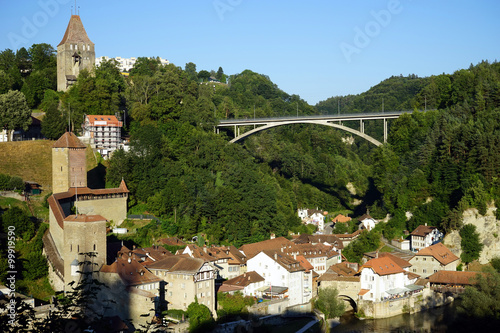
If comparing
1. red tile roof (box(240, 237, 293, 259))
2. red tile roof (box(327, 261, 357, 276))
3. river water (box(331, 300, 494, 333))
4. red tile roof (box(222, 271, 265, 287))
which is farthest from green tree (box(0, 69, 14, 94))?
river water (box(331, 300, 494, 333))

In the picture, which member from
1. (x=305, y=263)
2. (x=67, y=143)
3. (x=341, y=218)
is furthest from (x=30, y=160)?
(x=341, y=218)

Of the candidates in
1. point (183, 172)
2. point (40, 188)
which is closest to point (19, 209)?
point (40, 188)

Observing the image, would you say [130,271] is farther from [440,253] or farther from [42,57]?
[42,57]

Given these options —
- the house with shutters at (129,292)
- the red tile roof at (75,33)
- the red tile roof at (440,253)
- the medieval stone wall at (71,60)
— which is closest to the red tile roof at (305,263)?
the red tile roof at (440,253)

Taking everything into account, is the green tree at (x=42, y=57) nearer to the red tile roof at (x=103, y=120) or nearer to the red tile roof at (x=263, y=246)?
the red tile roof at (x=103, y=120)

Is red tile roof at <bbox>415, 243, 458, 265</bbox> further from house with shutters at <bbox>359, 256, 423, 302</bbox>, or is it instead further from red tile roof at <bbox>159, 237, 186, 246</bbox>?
red tile roof at <bbox>159, 237, 186, 246</bbox>
